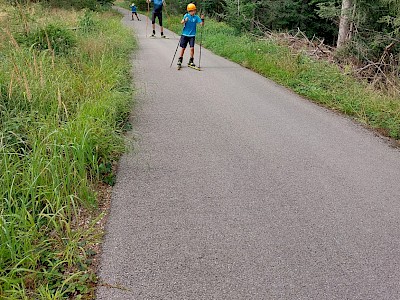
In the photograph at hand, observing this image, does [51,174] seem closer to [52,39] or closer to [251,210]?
[251,210]

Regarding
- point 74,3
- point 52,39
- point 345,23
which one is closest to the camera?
point 52,39

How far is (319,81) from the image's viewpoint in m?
9.69

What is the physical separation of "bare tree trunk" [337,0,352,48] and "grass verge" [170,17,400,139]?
2.37 meters

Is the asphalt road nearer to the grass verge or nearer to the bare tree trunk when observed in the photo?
the grass verge

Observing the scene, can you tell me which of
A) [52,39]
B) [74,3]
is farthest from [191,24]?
[74,3]

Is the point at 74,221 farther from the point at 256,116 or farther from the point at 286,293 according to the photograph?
the point at 256,116

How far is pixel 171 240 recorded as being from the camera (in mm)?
3264

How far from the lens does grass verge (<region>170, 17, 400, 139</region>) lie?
7.30 meters

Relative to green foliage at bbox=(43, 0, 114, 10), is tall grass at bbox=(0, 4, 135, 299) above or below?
below

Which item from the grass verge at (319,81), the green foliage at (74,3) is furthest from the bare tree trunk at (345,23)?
the green foliage at (74,3)

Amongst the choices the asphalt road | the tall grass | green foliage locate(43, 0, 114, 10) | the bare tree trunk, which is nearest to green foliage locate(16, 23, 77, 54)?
the tall grass

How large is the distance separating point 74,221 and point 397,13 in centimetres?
1227

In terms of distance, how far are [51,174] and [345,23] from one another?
45.2ft

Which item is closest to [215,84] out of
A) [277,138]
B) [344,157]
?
[277,138]
